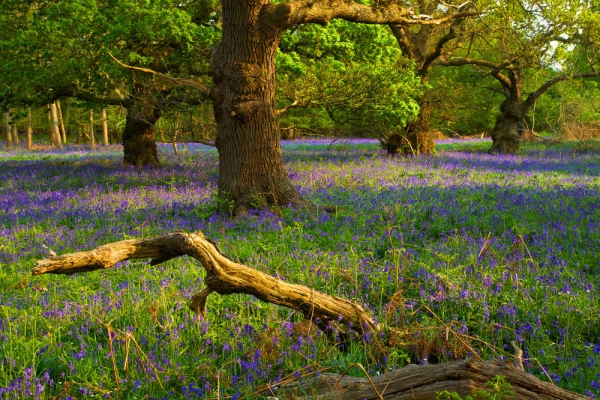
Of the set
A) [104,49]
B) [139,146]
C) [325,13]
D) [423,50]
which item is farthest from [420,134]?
[104,49]

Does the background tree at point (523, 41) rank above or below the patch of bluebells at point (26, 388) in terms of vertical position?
above

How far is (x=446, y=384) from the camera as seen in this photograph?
224 centimetres

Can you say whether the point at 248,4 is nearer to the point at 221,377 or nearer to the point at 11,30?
the point at 221,377

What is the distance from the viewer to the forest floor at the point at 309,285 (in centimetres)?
318

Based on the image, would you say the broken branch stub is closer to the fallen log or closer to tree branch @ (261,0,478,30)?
the fallen log

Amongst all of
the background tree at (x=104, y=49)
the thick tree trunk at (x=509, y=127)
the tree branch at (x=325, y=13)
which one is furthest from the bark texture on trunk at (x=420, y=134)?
the tree branch at (x=325, y=13)

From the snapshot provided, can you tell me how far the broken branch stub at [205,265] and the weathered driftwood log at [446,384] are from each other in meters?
0.83

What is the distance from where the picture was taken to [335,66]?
13453 mm

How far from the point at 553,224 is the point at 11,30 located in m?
15.6

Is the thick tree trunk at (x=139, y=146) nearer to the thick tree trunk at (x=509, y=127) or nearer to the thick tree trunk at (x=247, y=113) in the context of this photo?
the thick tree trunk at (x=247, y=113)

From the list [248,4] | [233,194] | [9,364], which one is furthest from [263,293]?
[248,4]

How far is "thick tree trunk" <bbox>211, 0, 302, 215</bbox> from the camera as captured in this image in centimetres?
806

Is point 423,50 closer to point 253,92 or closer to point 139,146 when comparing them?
point 139,146

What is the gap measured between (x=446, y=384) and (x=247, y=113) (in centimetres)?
656
